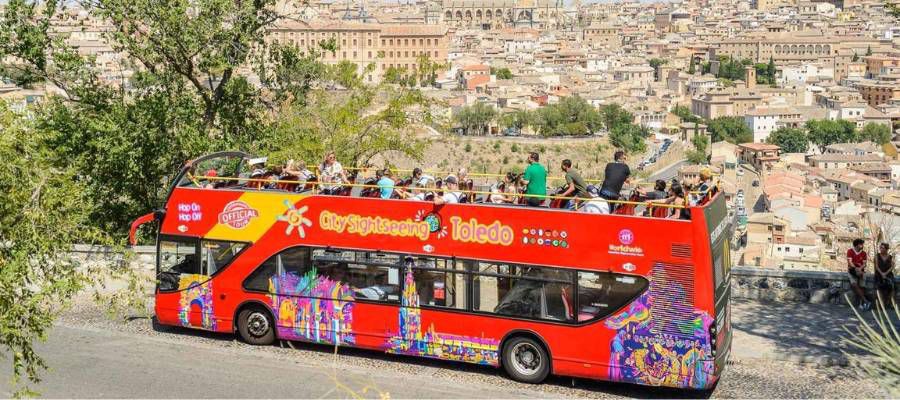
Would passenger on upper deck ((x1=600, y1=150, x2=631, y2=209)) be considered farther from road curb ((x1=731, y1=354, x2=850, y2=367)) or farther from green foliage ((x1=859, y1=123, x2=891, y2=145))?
green foliage ((x1=859, y1=123, x2=891, y2=145))

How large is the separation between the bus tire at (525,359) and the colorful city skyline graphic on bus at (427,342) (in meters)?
0.10

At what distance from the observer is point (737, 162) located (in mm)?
89438

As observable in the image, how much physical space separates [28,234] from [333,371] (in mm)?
3319

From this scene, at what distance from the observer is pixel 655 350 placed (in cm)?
878

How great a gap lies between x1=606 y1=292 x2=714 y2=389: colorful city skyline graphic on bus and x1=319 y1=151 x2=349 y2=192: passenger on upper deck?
2.80 m

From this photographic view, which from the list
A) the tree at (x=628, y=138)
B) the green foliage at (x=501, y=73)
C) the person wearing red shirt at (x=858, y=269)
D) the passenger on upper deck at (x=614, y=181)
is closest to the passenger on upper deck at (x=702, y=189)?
the passenger on upper deck at (x=614, y=181)

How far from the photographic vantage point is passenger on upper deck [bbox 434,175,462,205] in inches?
373

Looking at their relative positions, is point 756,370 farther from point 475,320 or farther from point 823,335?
point 475,320

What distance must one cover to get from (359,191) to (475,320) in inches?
63.7

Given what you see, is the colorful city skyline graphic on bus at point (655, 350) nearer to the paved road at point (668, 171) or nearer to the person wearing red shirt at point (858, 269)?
the person wearing red shirt at point (858, 269)

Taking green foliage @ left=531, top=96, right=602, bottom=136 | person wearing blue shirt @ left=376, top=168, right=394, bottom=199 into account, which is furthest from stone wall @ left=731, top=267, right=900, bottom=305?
green foliage @ left=531, top=96, right=602, bottom=136

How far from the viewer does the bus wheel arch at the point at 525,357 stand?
9250 mm

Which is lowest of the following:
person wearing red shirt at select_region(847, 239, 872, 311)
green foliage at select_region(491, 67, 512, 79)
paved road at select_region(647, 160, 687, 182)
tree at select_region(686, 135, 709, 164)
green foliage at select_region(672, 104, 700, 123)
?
paved road at select_region(647, 160, 687, 182)

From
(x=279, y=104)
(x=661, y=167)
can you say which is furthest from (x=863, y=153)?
(x=279, y=104)
